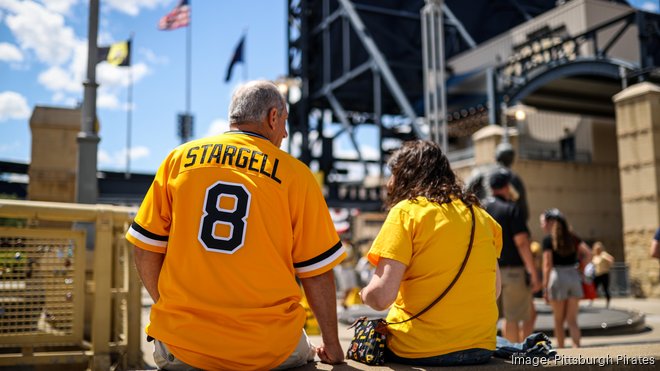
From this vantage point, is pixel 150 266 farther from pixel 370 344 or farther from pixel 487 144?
pixel 487 144

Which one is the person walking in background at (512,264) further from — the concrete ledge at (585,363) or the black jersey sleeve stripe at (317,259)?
the black jersey sleeve stripe at (317,259)

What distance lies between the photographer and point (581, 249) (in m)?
7.08

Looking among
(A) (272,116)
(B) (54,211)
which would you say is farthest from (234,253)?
(B) (54,211)

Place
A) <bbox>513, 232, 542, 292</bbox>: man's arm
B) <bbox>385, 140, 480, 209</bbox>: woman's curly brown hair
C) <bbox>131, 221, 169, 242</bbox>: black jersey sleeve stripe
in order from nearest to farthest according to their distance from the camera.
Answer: <bbox>131, 221, 169, 242</bbox>: black jersey sleeve stripe → <bbox>385, 140, 480, 209</bbox>: woman's curly brown hair → <bbox>513, 232, 542, 292</bbox>: man's arm

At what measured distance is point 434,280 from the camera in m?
2.71

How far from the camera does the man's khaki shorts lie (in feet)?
18.5

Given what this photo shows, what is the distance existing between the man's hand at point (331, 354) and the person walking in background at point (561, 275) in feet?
14.3

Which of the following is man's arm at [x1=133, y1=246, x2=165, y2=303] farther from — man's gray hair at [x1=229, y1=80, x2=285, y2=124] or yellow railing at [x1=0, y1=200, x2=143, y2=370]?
yellow railing at [x1=0, y1=200, x2=143, y2=370]

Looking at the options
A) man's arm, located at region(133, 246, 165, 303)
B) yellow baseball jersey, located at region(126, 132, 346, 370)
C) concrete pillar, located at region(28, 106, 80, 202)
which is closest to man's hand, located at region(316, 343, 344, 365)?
yellow baseball jersey, located at region(126, 132, 346, 370)

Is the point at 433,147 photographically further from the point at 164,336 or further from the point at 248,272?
the point at 164,336

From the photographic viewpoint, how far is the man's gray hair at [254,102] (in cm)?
251

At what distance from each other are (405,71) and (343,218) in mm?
21939

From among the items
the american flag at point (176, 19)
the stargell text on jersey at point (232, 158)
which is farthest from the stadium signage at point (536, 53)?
the stargell text on jersey at point (232, 158)

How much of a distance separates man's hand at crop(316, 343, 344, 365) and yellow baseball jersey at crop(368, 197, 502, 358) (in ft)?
1.04
